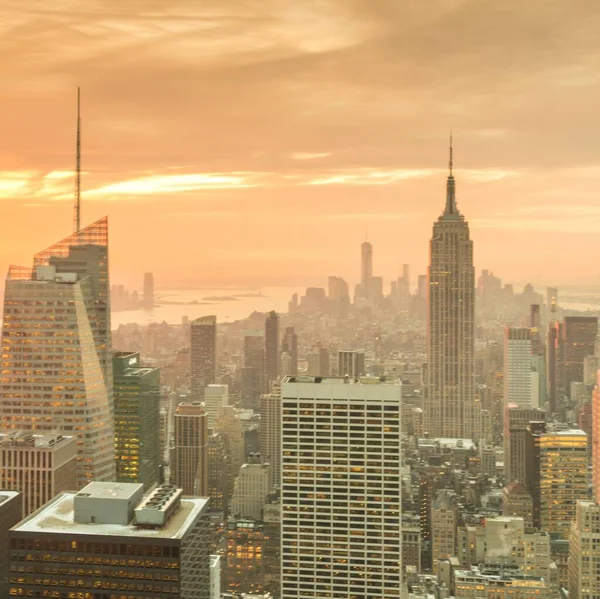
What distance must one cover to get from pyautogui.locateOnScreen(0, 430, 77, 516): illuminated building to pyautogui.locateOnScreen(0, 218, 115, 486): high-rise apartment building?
1962mm

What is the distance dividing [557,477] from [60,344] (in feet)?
55.1

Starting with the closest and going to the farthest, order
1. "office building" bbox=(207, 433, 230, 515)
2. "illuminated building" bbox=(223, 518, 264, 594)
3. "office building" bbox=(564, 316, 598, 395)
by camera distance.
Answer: "illuminated building" bbox=(223, 518, 264, 594)
"office building" bbox=(207, 433, 230, 515)
"office building" bbox=(564, 316, 598, 395)

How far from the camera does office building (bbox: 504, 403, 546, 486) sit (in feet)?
99.0

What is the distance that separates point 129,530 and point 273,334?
16.1 metres

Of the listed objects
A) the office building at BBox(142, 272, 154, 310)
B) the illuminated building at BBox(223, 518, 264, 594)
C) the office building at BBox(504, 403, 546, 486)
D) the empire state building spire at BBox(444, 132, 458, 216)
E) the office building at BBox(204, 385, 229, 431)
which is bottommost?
the illuminated building at BBox(223, 518, 264, 594)

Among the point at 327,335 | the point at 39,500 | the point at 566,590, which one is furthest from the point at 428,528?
the point at 39,500

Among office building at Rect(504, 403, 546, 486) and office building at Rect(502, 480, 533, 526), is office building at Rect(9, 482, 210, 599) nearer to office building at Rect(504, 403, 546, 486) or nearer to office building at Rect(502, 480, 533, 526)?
office building at Rect(502, 480, 533, 526)

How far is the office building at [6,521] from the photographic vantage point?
12.1 meters

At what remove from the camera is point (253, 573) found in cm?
2323

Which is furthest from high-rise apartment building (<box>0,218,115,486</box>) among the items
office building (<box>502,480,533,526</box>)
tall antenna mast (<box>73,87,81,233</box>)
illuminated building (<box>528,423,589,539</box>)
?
illuminated building (<box>528,423,589,539</box>)

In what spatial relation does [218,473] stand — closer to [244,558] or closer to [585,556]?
[244,558]

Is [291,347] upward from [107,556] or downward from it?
upward

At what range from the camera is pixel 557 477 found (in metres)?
28.2

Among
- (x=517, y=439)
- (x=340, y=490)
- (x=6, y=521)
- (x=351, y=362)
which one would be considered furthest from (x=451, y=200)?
(x=6, y=521)
